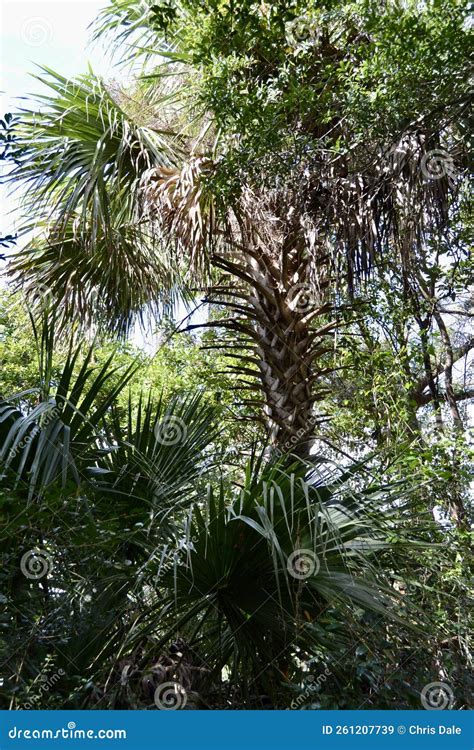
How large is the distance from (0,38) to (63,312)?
6.05ft

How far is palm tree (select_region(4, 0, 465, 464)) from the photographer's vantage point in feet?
13.6

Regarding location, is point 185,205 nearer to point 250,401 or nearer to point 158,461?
point 250,401

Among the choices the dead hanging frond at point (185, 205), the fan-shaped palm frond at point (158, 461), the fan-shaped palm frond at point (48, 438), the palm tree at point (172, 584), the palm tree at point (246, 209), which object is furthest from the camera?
the dead hanging frond at point (185, 205)

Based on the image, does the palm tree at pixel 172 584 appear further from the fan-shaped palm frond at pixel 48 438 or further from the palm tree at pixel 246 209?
the palm tree at pixel 246 209

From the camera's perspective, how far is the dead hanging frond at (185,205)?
15.0ft

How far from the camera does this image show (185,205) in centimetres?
459

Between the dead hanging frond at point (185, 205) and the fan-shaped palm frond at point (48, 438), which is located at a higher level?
the dead hanging frond at point (185, 205)

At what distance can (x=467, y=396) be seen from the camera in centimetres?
765

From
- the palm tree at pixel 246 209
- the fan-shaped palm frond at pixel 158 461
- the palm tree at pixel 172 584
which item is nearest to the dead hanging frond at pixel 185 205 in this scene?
the palm tree at pixel 246 209

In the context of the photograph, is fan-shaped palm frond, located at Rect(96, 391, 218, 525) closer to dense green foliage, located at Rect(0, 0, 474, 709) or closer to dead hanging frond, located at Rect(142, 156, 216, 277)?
dense green foliage, located at Rect(0, 0, 474, 709)

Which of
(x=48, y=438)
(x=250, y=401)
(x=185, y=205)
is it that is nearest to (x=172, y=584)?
(x=48, y=438)

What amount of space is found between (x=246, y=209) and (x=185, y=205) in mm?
365
